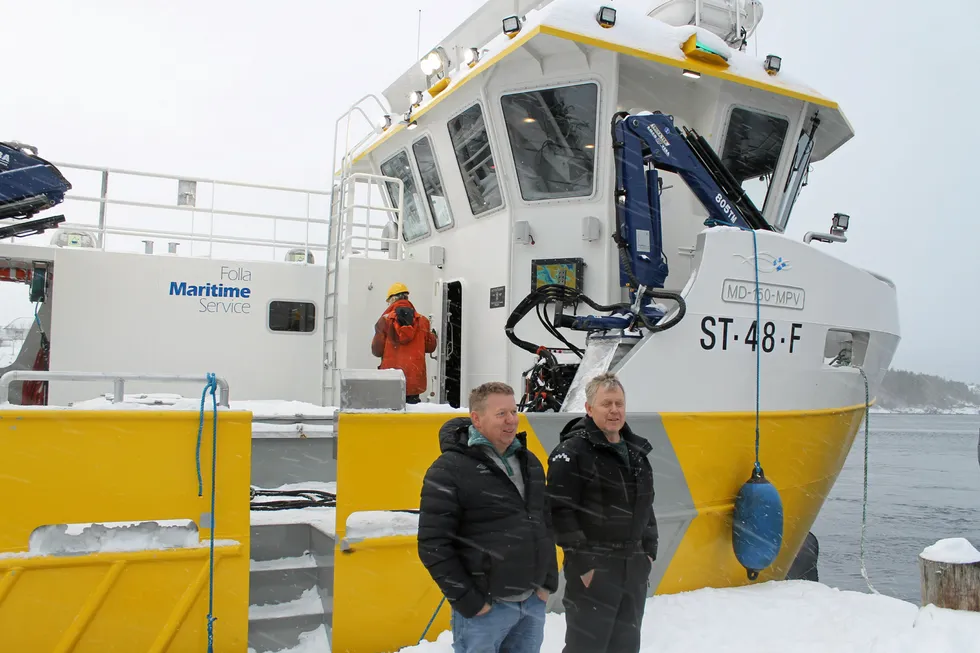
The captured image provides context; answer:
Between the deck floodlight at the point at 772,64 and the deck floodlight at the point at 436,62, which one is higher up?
the deck floodlight at the point at 436,62

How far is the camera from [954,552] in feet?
13.8

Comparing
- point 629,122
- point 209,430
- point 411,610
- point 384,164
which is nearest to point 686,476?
point 411,610

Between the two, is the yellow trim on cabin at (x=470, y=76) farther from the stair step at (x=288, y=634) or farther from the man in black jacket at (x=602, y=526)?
the stair step at (x=288, y=634)

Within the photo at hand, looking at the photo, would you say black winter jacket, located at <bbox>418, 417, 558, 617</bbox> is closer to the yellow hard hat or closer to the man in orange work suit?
the man in orange work suit

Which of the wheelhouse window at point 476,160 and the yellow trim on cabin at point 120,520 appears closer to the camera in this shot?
the yellow trim on cabin at point 120,520

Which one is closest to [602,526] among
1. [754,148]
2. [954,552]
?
[954,552]

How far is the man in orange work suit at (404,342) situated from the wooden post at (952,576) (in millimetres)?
3757

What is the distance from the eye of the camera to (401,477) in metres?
3.54

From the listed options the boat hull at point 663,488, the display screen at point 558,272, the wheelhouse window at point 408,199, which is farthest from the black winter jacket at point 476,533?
the wheelhouse window at point 408,199

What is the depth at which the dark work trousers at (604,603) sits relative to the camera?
280 centimetres

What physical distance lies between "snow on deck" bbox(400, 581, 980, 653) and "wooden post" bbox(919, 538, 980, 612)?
101mm

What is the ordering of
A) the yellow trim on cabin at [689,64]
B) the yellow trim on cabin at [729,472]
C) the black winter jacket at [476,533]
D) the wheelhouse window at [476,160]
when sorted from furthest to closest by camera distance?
the wheelhouse window at [476,160] → the yellow trim on cabin at [689,64] → the yellow trim on cabin at [729,472] → the black winter jacket at [476,533]

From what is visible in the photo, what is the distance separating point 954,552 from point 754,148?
349 centimetres

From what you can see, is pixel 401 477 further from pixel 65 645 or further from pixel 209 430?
pixel 65 645
